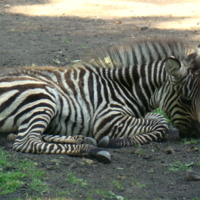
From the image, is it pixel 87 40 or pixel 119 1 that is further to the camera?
pixel 119 1

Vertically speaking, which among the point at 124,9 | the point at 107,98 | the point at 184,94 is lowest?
the point at 107,98

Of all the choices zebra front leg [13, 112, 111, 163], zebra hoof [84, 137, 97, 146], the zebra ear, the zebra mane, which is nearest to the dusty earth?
zebra front leg [13, 112, 111, 163]

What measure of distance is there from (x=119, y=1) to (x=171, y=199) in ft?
47.6

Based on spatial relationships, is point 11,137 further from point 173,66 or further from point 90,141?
point 173,66

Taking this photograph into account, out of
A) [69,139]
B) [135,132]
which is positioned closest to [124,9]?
[135,132]

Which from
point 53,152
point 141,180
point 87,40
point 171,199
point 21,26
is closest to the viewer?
point 171,199

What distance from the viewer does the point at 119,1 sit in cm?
1886

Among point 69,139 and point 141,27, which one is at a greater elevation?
point 141,27

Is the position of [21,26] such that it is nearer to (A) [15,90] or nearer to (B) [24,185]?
(A) [15,90]

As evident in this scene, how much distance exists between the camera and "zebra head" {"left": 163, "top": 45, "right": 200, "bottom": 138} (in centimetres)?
741

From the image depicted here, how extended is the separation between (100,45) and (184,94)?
5797 millimetres

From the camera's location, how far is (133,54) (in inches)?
322

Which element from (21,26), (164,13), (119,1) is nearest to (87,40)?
(21,26)

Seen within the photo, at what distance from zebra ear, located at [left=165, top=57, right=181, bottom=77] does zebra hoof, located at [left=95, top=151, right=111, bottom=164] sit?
1.82 metres
